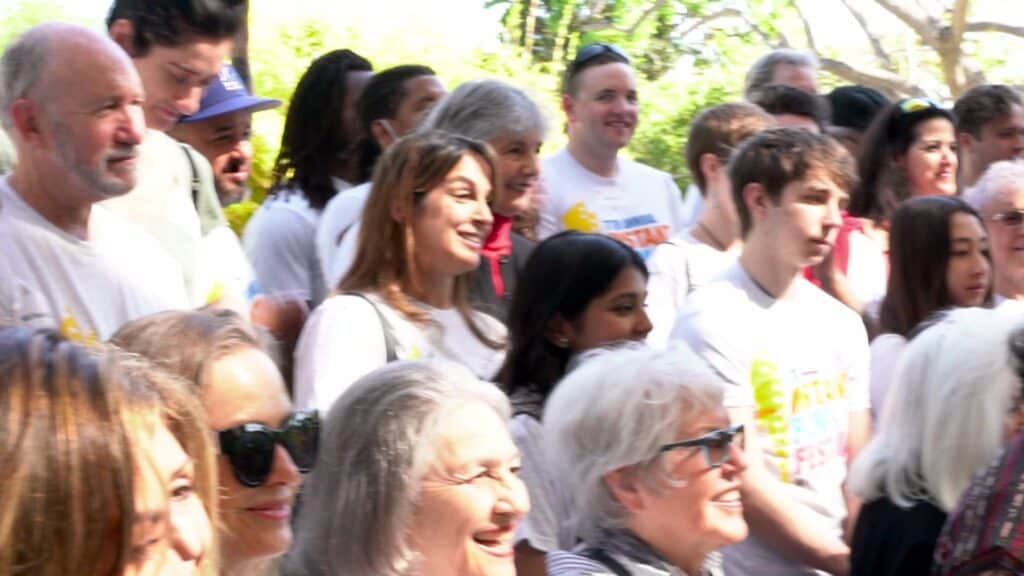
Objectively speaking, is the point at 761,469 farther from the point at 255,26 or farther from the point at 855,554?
the point at 255,26

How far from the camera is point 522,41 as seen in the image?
15.0 meters

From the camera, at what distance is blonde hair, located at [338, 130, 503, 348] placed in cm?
433

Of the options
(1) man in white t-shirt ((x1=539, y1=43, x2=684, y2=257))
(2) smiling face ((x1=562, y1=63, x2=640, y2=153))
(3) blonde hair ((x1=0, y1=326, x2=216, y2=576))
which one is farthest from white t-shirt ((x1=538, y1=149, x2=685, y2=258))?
(3) blonde hair ((x1=0, y1=326, x2=216, y2=576))

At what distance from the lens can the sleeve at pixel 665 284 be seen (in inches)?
217

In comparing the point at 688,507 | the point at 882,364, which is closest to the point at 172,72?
the point at 688,507

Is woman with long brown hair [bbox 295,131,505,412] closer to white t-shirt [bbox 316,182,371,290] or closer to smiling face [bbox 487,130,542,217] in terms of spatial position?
smiling face [bbox 487,130,542,217]

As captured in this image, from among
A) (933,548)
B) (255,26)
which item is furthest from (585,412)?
(255,26)

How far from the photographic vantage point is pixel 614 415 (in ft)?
12.0

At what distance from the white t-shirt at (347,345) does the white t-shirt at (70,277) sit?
0.45 meters

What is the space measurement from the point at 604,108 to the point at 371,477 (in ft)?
11.8

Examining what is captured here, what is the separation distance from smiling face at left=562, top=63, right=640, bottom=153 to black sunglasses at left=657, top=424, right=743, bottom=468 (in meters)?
2.73

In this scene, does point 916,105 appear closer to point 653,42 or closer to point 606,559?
point 606,559

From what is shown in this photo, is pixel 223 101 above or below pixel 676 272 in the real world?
above

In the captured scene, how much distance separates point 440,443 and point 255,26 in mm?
8464
